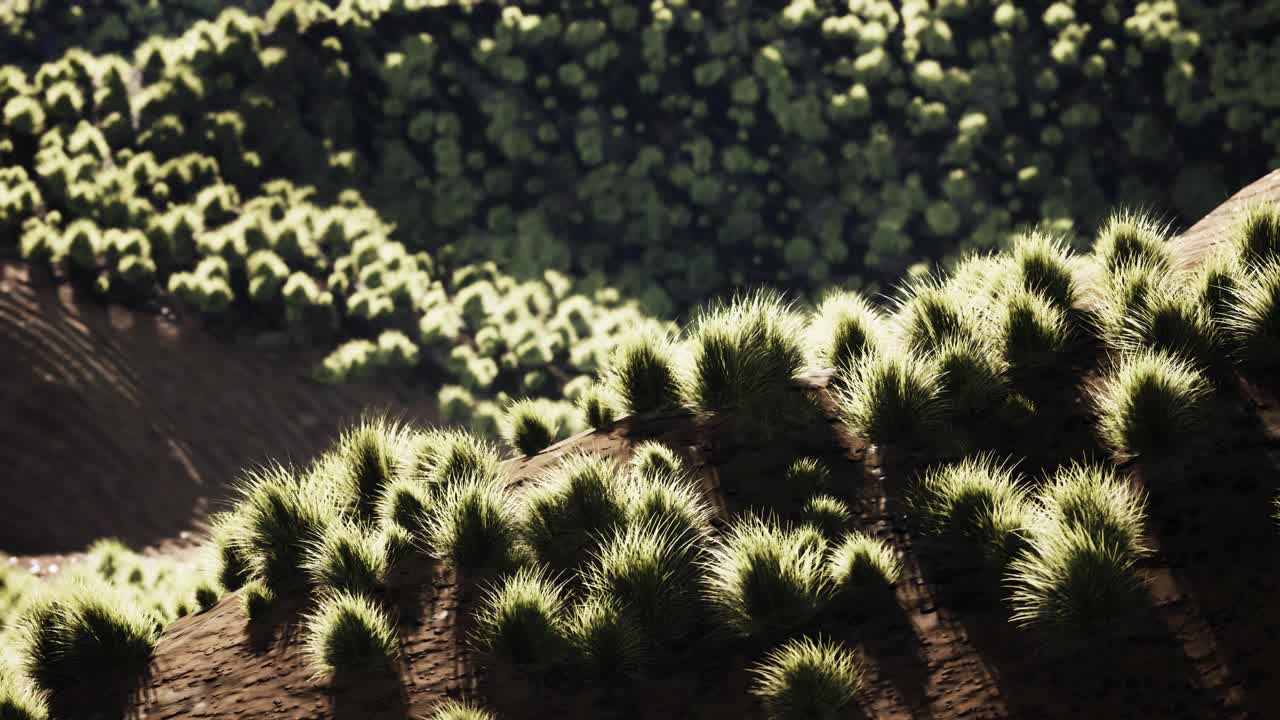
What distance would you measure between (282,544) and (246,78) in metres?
12.4

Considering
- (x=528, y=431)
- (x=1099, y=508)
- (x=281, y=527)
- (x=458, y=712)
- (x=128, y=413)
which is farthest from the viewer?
(x=128, y=413)

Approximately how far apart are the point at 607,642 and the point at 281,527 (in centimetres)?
200

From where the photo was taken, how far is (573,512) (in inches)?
172

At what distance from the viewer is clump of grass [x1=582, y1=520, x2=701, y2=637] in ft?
12.7

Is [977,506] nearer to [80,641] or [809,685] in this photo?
[809,685]

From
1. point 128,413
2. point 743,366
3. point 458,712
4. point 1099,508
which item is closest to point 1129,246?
point 1099,508

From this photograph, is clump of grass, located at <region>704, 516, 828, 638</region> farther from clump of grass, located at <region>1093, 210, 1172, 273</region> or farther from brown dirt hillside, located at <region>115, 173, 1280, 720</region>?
clump of grass, located at <region>1093, 210, 1172, 273</region>

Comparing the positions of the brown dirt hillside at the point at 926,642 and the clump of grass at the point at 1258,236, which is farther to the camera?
the clump of grass at the point at 1258,236

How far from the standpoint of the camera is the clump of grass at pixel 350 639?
403 cm

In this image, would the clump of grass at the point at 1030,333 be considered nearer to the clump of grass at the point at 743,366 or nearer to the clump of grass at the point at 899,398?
the clump of grass at the point at 899,398

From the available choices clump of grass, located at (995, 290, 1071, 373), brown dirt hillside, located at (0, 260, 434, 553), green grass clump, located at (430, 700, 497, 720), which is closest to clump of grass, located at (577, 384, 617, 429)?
green grass clump, located at (430, 700, 497, 720)

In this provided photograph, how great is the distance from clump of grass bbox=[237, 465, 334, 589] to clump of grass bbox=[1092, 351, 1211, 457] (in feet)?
13.0

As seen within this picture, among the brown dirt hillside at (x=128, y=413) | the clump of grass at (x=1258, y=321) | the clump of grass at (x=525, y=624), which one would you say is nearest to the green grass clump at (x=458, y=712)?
the clump of grass at (x=525, y=624)

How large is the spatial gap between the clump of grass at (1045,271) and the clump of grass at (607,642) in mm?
2849
